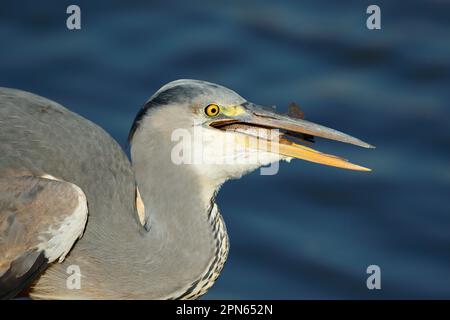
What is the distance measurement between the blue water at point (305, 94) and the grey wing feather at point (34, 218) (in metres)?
2.12

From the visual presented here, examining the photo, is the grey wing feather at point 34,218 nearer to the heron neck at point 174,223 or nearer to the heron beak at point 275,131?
the heron neck at point 174,223

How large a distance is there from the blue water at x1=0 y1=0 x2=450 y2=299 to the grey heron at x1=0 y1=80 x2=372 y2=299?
176 centimetres

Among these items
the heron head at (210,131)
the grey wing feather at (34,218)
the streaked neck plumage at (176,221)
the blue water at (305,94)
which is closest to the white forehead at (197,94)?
the heron head at (210,131)

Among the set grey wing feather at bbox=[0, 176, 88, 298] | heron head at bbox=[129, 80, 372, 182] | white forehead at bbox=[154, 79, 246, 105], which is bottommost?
grey wing feather at bbox=[0, 176, 88, 298]

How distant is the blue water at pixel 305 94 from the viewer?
24.0 ft

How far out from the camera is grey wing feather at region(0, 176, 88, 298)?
5.10m

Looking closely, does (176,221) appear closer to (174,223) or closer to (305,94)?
(174,223)

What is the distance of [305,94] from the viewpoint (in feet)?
26.5

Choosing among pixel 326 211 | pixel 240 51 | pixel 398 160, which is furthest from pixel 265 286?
pixel 240 51

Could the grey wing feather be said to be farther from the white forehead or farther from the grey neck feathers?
the white forehead

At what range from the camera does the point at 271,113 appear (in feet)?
17.2

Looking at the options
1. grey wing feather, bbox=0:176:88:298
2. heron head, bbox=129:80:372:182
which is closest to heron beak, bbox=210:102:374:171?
heron head, bbox=129:80:372:182

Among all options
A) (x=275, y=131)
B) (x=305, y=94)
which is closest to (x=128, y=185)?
(x=275, y=131)

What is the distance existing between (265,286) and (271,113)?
7.18 ft
